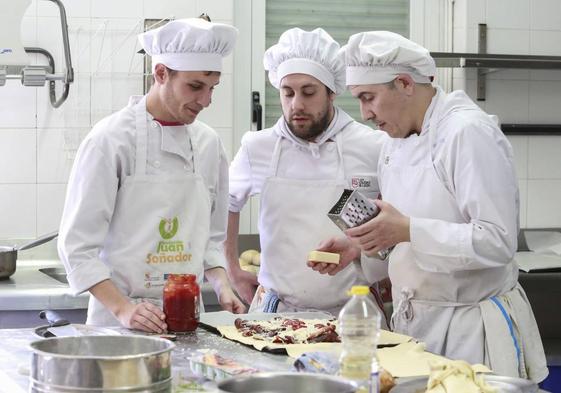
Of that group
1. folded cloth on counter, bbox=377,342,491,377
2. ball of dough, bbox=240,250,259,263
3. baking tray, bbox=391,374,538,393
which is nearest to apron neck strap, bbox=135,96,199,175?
folded cloth on counter, bbox=377,342,491,377

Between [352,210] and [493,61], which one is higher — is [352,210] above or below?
below

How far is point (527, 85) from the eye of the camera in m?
4.46

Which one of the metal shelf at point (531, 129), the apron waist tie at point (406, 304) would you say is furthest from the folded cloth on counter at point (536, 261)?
the apron waist tie at point (406, 304)

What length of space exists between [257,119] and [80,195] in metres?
2.00

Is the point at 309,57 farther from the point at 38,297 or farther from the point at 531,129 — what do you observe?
the point at 531,129

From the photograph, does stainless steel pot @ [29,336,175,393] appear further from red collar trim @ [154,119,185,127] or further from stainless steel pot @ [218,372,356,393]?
red collar trim @ [154,119,185,127]

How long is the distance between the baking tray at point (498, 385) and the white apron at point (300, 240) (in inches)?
38.6

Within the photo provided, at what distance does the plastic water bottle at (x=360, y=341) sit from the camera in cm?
146

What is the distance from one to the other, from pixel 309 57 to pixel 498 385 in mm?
1410

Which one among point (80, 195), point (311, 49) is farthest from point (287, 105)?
point (80, 195)

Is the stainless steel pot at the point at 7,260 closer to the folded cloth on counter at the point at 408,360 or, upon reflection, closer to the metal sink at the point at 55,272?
the metal sink at the point at 55,272

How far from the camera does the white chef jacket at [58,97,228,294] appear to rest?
229 cm

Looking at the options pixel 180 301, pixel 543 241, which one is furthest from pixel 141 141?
pixel 543 241

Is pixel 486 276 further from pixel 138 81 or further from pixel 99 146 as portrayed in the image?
pixel 138 81
